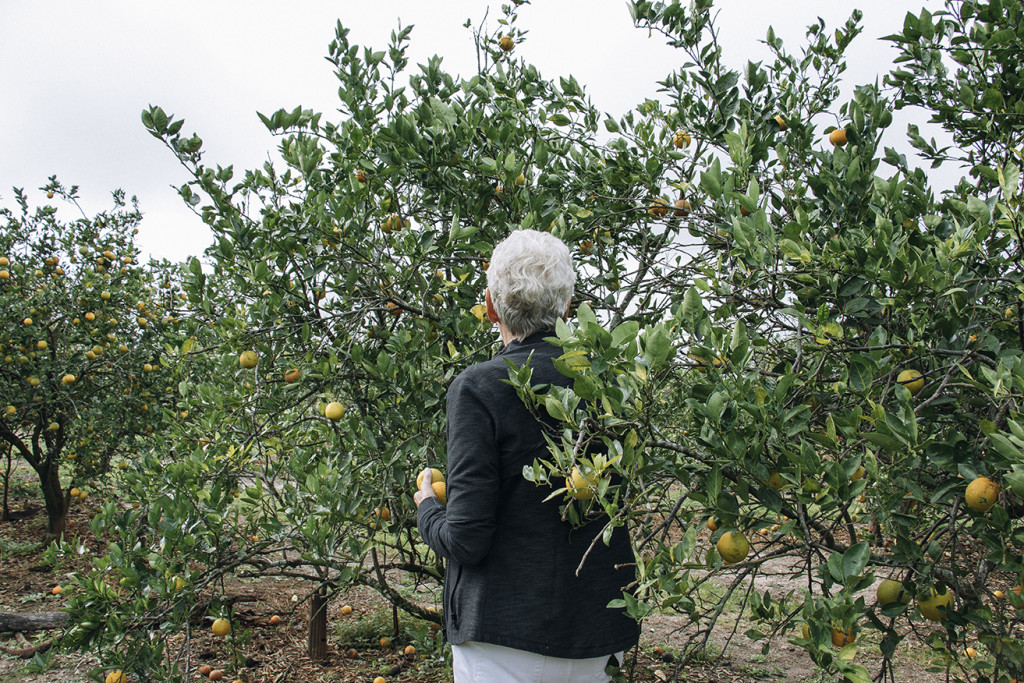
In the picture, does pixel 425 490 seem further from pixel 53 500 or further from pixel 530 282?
pixel 53 500

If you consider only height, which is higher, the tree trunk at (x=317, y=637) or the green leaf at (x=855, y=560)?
the green leaf at (x=855, y=560)

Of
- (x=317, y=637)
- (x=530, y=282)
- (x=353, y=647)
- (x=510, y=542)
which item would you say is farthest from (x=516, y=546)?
(x=353, y=647)

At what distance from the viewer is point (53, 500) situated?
637 cm

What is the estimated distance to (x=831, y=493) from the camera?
1.23 meters

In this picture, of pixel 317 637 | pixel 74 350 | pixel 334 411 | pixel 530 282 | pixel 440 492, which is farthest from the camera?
pixel 74 350

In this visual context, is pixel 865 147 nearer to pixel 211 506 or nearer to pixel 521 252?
pixel 521 252

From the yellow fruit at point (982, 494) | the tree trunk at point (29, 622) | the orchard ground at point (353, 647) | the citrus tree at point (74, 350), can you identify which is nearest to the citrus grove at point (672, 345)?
the yellow fruit at point (982, 494)

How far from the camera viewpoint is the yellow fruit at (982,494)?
1.30m

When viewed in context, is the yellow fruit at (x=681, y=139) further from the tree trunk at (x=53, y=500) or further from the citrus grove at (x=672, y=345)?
the tree trunk at (x=53, y=500)

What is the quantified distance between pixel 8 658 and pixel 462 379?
419 centimetres

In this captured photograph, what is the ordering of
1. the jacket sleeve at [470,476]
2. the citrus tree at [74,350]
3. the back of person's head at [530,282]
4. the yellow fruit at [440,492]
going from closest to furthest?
the jacket sleeve at [470,476] < the back of person's head at [530,282] < the yellow fruit at [440,492] < the citrus tree at [74,350]

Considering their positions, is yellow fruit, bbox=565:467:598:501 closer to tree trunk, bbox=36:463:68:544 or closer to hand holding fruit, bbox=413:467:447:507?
hand holding fruit, bbox=413:467:447:507

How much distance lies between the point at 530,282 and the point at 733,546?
0.77m

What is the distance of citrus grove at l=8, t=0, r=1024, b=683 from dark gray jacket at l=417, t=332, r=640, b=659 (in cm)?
9
